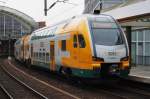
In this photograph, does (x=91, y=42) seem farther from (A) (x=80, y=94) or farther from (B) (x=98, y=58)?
(A) (x=80, y=94)

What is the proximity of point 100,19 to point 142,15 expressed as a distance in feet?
11.8

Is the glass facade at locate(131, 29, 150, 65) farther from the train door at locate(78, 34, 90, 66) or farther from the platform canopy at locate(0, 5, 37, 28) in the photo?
the platform canopy at locate(0, 5, 37, 28)

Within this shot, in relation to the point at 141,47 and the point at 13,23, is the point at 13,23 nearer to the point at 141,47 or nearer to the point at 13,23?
the point at 13,23

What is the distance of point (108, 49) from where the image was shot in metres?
18.0

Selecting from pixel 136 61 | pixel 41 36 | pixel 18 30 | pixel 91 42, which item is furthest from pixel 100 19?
pixel 18 30

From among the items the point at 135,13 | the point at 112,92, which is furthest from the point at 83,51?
the point at 135,13

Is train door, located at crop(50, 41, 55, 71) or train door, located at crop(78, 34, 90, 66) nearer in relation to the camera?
train door, located at crop(78, 34, 90, 66)

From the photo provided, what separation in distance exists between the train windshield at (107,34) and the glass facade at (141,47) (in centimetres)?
1497

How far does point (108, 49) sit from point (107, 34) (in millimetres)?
823

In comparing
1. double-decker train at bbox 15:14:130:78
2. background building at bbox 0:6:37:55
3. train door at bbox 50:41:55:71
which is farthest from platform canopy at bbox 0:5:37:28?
double-decker train at bbox 15:14:130:78

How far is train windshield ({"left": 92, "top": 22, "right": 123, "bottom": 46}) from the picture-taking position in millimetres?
18188

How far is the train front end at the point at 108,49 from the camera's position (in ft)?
58.3

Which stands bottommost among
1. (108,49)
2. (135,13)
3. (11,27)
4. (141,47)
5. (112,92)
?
(112,92)

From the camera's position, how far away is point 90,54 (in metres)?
17.7
